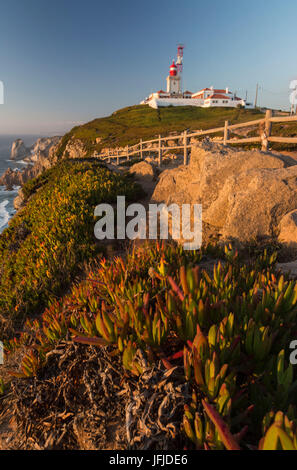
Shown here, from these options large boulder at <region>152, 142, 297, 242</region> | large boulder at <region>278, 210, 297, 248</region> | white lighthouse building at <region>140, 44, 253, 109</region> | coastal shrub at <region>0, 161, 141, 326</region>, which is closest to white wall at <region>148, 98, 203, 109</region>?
white lighthouse building at <region>140, 44, 253, 109</region>

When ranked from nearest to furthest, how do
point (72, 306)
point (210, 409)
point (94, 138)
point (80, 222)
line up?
point (210, 409) → point (72, 306) → point (80, 222) → point (94, 138)

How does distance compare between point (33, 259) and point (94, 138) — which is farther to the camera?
point (94, 138)

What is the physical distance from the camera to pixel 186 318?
1795 mm

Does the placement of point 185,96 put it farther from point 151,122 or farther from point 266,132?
point 266,132

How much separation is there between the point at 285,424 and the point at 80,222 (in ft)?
16.9

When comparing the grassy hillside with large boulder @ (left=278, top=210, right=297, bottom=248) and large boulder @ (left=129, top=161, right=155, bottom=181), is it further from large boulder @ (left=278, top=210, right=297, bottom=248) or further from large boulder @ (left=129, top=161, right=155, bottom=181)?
large boulder @ (left=278, top=210, right=297, bottom=248)

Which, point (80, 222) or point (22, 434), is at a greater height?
point (80, 222)

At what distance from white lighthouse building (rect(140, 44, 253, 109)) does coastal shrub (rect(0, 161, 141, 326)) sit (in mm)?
86544

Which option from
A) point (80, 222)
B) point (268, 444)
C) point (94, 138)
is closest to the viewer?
point (268, 444)

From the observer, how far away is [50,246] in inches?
201

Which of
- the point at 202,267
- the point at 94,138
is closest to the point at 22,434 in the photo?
the point at 202,267

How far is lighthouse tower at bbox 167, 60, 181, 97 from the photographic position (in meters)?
87.0

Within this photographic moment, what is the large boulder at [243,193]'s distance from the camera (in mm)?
4191

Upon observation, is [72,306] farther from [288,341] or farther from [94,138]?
[94,138]
